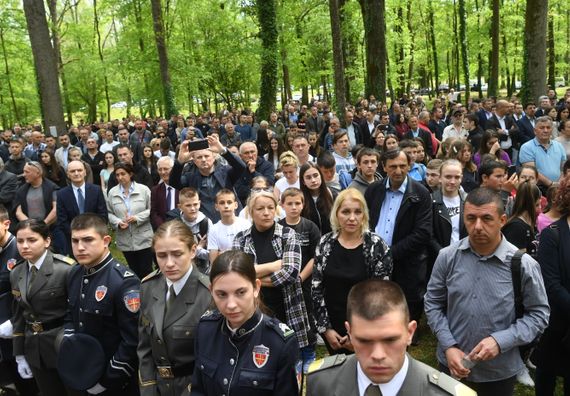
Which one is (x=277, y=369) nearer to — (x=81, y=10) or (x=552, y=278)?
(x=552, y=278)

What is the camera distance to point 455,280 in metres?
3.03

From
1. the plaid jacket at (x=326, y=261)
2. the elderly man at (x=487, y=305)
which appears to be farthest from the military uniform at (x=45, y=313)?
the elderly man at (x=487, y=305)

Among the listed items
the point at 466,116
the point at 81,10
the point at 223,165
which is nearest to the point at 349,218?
the point at 223,165

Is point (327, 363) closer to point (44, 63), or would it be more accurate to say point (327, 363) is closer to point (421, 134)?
point (421, 134)

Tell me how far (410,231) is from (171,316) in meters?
2.71

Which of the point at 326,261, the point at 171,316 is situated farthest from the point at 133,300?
the point at 326,261

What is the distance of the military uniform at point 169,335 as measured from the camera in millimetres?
2959

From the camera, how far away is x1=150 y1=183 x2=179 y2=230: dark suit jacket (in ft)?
21.7

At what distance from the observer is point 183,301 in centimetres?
305

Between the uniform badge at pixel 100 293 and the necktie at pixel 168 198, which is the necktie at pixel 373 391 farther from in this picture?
the necktie at pixel 168 198

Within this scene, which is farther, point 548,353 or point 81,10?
point 81,10

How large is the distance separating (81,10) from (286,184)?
4540cm

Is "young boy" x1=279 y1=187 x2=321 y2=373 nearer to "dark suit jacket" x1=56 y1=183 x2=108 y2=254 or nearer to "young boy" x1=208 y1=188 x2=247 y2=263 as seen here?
"young boy" x1=208 y1=188 x2=247 y2=263

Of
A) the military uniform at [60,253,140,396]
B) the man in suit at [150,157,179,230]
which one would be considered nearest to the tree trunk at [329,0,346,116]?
the man in suit at [150,157,179,230]
